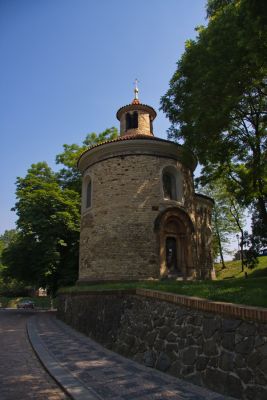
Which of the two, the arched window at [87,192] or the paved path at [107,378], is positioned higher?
the arched window at [87,192]

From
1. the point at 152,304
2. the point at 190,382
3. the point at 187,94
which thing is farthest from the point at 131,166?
the point at 190,382

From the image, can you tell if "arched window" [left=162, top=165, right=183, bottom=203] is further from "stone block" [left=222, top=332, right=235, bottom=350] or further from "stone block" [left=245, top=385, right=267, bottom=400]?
"stone block" [left=245, top=385, right=267, bottom=400]

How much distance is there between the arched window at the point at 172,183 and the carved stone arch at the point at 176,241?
41.8 inches

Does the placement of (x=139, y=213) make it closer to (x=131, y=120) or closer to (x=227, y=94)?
(x=227, y=94)

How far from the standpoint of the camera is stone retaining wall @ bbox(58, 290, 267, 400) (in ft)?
16.4

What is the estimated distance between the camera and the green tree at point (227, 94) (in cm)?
988

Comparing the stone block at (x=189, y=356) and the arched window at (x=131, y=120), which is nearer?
the stone block at (x=189, y=356)

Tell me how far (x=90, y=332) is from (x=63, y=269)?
12.7 metres

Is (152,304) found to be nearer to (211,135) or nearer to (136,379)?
(136,379)

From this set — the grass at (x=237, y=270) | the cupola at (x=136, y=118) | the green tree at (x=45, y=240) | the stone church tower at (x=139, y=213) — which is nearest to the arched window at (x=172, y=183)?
the stone church tower at (x=139, y=213)

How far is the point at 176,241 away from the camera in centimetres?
1677

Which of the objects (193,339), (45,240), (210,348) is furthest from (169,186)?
(210,348)

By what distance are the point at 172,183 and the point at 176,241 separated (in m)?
3.24

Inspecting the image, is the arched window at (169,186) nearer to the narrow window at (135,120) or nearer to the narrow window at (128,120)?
the narrow window at (135,120)
